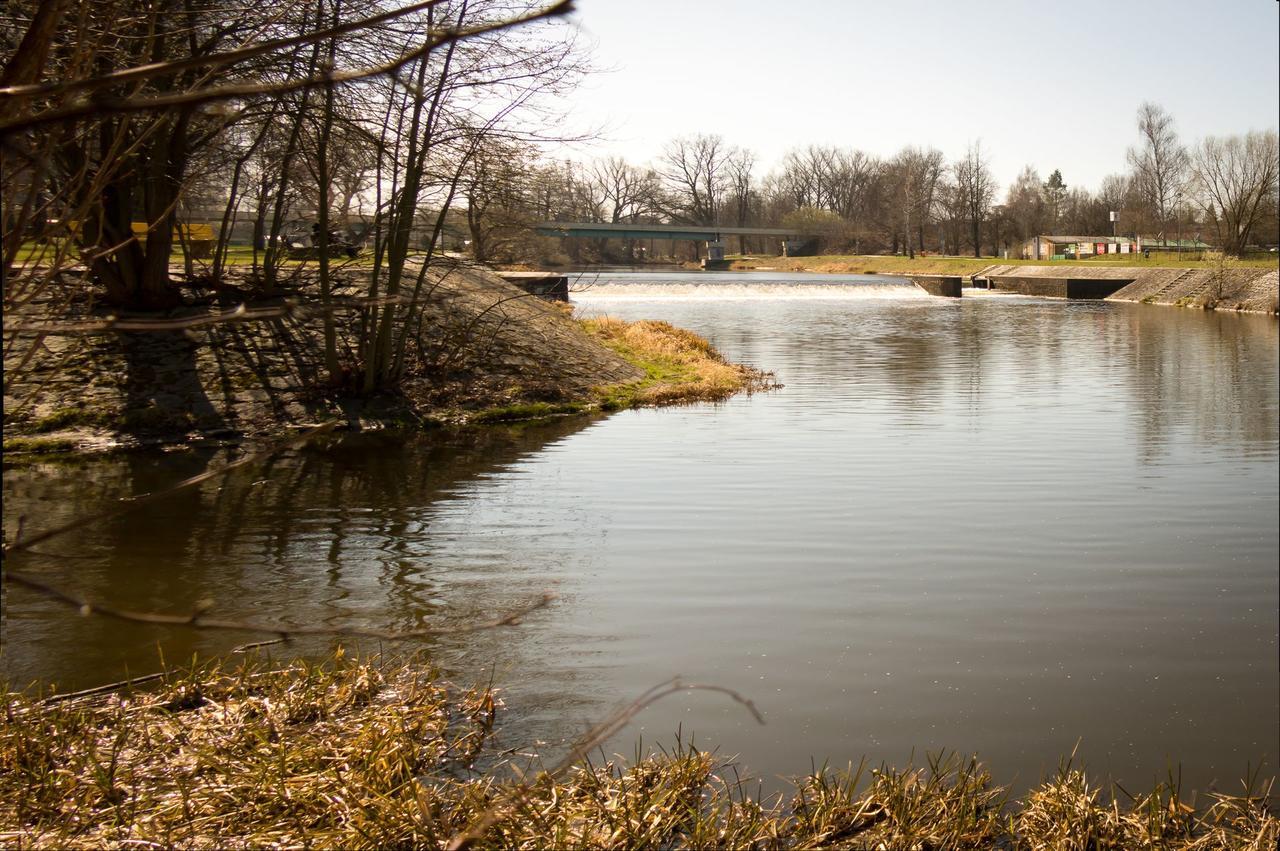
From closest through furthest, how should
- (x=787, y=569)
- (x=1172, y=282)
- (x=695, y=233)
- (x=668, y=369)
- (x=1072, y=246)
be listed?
(x=787, y=569)
(x=668, y=369)
(x=1172, y=282)
(x=695, y=233)
(x=1072, y=246)

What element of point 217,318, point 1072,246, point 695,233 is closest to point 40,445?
point 217,318

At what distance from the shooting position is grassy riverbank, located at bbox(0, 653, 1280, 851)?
4.10 m

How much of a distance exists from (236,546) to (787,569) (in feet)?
14.9

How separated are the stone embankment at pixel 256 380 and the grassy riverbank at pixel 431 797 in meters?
8.15

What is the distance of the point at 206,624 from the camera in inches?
58.0

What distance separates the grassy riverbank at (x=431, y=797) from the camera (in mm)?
4102

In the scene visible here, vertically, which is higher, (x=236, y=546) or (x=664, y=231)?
(x=664, y=231)

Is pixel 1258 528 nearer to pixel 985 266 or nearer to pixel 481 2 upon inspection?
pixel 481 2

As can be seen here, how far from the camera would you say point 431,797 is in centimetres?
437

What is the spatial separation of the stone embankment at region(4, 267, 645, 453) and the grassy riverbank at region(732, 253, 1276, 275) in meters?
38.7

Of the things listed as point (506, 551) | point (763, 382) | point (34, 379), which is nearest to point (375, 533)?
point (506, 551)

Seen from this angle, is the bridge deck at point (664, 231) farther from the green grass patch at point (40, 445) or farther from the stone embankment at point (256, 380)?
the green grass patch at point (40, 445)

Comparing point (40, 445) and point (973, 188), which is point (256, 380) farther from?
point (973, 188)

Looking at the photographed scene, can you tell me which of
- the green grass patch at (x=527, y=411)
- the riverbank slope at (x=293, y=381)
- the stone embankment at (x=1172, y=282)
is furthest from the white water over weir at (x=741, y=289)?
the green grass patch at (x=527, y=411)
